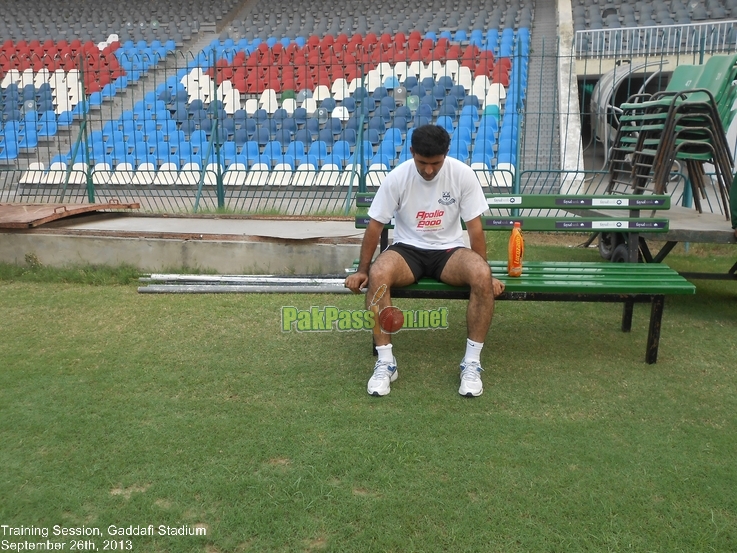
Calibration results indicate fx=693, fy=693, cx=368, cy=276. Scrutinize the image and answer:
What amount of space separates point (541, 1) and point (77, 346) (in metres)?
18.4

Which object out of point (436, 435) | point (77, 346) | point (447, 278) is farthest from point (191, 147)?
point (436, 435)

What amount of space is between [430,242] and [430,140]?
66 cm

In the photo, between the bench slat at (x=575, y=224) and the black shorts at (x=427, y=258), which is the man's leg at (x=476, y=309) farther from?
the bench slat at (x=575, y=224)

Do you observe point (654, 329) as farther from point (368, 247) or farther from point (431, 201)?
point (368, 247)

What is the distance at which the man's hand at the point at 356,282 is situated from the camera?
3900 mm

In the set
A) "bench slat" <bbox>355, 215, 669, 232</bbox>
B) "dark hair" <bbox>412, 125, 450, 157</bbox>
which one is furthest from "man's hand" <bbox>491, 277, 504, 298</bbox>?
"bench slat" <bbox>355, 215, 669, 232</bbox>

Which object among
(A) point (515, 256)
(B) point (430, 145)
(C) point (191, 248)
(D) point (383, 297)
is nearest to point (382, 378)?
(D) point (383, 297)

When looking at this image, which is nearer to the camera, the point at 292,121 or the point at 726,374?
the point at 726,374

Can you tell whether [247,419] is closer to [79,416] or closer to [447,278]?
A: [79,416]

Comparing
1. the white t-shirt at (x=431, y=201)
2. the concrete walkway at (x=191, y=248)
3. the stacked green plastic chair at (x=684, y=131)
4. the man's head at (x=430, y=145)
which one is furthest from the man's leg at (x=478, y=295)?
the stacked green plastic chair at (x=684, y=131)

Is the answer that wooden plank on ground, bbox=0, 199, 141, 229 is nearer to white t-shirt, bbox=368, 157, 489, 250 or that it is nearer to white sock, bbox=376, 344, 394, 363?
white t-shirt, bbox=368, 157, 489, 250

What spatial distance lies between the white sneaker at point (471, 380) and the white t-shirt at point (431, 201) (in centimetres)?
73

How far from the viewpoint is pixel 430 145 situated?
3742 mm

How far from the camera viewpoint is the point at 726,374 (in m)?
4.08
